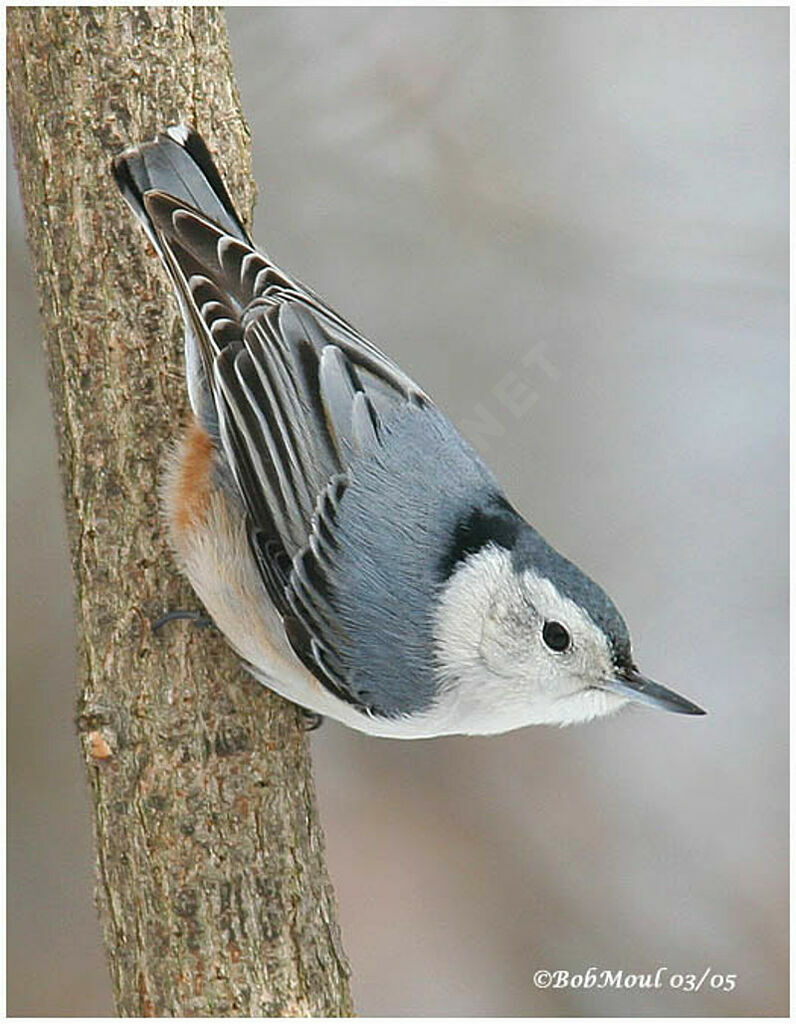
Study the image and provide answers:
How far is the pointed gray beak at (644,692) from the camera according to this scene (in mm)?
1750

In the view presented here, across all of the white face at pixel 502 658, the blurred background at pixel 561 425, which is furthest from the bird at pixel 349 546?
the blurred background at pixel 561 425

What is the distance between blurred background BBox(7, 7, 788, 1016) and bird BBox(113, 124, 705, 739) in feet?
4.26

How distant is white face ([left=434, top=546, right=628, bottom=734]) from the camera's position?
1.78 metres

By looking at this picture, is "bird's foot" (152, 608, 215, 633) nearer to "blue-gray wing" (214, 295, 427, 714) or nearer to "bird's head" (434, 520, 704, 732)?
"blue-gray wing" (214, 295, 427, 714)

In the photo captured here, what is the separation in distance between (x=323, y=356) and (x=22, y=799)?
161 cm

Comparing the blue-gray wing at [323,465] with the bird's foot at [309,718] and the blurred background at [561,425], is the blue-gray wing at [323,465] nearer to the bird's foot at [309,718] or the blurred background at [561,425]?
the bird's foot at [309,718]

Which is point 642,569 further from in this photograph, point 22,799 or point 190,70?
point 190,70

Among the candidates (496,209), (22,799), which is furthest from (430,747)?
(496,209)

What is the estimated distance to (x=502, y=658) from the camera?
1.80 m

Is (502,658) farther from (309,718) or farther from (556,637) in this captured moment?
(309,718)

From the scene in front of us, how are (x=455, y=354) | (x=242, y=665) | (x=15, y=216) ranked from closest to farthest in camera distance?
(x=242, y=665), (x=15, y=216), (x=455, y=354)

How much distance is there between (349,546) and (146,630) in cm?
32

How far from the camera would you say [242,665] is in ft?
5.98

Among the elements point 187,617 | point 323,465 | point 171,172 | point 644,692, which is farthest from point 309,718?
point 171,172
